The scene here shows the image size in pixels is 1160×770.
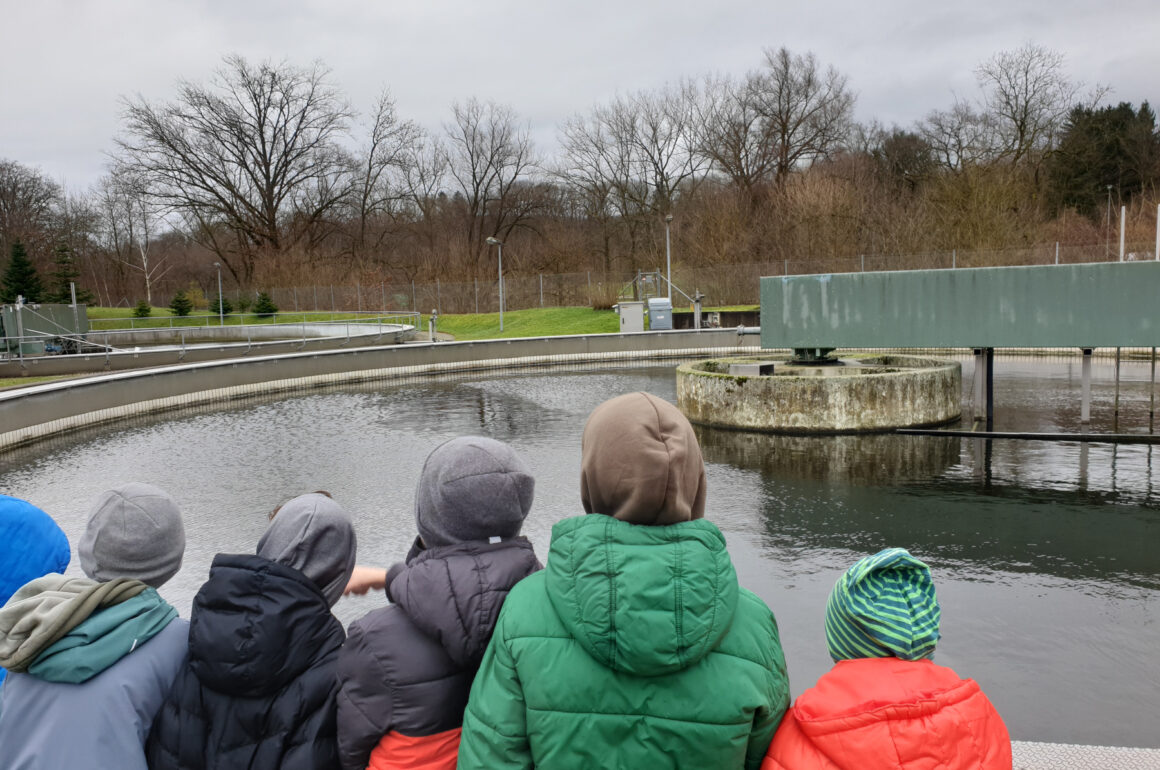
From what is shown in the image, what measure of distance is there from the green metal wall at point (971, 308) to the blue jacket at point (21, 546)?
11325 millimetres

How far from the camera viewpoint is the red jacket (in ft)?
5.94

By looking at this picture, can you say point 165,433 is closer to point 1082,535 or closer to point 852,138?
point 1082,535

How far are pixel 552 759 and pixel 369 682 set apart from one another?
1.73ft

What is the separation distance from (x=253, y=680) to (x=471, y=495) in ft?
2.35

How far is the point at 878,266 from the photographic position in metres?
40.4

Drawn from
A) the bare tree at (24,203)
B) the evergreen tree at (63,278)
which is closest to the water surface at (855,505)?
the evergreen tree at (63,278)

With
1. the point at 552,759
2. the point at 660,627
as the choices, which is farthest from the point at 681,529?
the point at 552,759

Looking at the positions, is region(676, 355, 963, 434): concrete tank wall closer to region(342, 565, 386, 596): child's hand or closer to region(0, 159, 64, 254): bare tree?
region(342, 565, 386, 596): child's hand

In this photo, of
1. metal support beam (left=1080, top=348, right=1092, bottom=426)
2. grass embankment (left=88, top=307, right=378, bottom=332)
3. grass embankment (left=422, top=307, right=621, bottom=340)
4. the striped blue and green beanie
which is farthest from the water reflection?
grass embankment (left=88, top=307, right=378, bottom=332)

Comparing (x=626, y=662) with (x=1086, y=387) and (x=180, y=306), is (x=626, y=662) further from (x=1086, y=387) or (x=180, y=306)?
(x=180, y=306)

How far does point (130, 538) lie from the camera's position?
98.8 inches

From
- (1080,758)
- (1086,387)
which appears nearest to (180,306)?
(1086,387)

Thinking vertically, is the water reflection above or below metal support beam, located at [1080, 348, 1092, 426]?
below

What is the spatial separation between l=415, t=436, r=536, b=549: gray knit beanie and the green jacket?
13.6 inches
